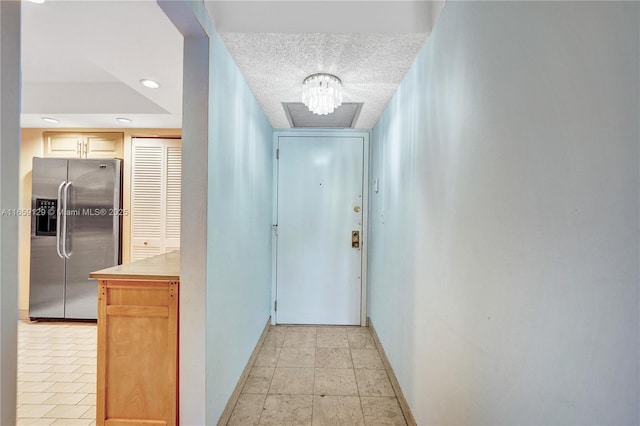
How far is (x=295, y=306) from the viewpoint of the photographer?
3246 mm

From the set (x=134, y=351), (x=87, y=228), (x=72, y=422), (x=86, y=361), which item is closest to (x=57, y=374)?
(x=86, y=361)

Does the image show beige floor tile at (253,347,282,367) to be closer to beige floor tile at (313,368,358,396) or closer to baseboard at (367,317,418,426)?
beige floor tile at (313,368,358,396)

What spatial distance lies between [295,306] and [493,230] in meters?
2.66

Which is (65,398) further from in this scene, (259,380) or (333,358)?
(333,358)

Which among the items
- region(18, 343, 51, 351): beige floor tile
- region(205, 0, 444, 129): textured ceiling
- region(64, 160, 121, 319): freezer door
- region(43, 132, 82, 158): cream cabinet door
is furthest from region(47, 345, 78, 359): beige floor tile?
region(205, 0, 444, 129): textured ceiling

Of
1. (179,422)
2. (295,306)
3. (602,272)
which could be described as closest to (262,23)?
(602,272)

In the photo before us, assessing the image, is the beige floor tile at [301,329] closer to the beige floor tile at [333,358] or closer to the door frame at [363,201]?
the door frame at [363,201]

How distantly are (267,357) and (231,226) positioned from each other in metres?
1.40

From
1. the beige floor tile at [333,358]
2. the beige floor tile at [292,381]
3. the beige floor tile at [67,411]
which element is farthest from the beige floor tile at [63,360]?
the beige floor tile at [333,358]

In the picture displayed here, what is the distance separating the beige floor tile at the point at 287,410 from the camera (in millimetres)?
1766

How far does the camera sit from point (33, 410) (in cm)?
186

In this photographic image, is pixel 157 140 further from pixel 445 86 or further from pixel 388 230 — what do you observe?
pixel 445 86

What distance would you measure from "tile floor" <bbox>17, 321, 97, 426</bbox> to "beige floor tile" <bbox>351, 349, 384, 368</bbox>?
6.05 feet

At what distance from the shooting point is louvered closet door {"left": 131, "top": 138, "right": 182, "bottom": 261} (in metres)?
3.25
